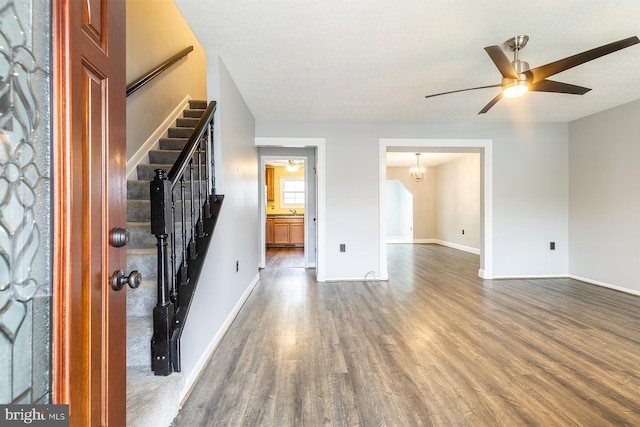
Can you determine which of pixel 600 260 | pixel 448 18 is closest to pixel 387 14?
pixel 448 18

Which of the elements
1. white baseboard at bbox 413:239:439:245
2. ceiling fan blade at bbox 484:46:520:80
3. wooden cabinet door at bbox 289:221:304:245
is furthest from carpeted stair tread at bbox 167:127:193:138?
white baseboard at bbox 413:239:439:245

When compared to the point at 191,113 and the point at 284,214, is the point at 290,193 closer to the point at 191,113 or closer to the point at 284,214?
the point at 284,214

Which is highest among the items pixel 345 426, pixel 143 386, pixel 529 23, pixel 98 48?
pixel 529 23

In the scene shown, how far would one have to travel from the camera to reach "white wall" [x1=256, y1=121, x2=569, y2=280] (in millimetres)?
4113

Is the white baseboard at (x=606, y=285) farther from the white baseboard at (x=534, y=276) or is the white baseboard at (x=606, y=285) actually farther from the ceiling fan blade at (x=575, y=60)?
the ceiling fan blade at (x=575, y=60)

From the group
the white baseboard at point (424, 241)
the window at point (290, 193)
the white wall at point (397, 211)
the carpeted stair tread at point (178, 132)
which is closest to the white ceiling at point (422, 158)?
the white wall at point (397, 211)

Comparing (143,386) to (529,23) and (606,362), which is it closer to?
(606,362)

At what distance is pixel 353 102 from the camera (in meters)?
3.38

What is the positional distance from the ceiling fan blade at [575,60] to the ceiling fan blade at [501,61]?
0.46 ft

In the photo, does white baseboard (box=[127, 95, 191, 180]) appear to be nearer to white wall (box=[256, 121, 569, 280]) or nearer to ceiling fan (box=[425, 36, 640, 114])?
white wall (box=[256, 121, 569, 280])

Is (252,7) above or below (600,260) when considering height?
above

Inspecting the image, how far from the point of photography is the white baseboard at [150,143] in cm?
258

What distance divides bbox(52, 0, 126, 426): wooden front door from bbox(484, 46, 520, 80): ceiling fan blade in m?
2.06

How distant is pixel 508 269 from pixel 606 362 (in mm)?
2459
